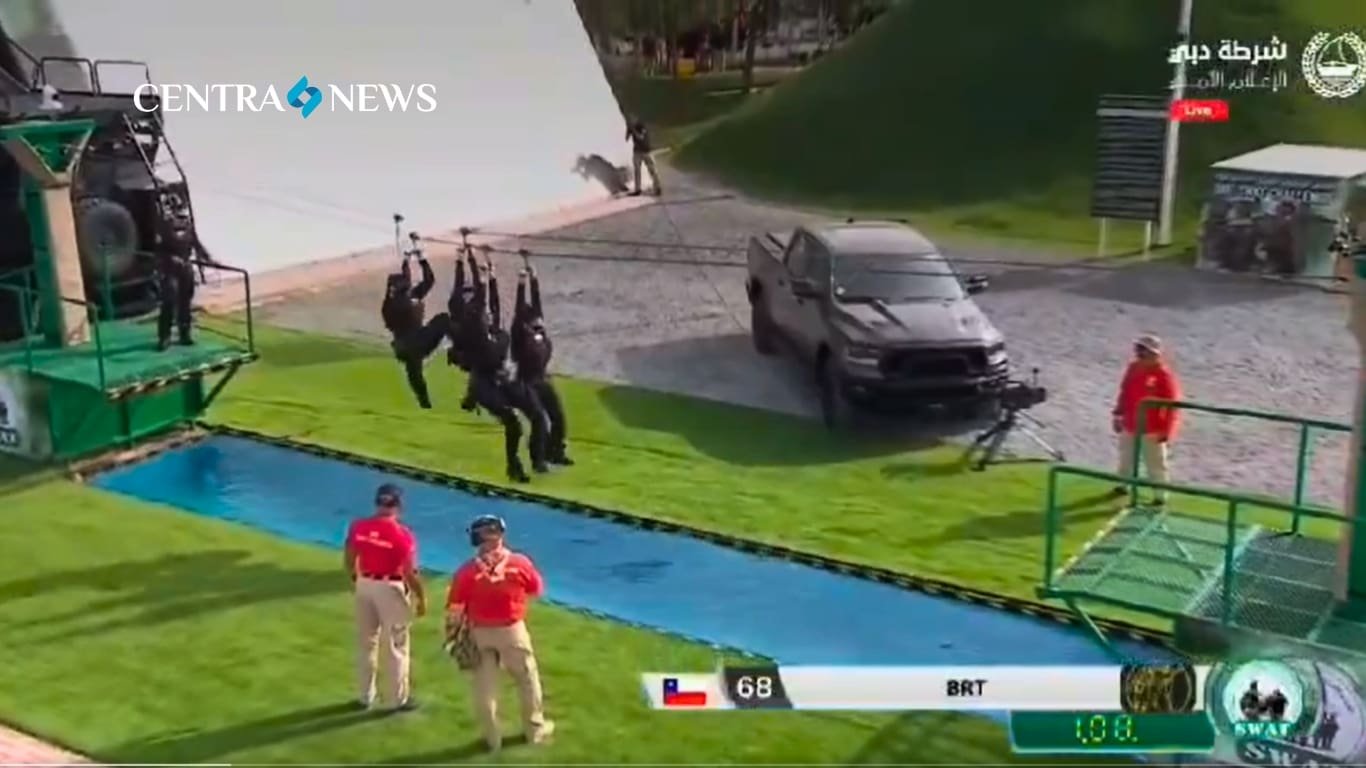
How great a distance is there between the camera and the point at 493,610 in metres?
8.80

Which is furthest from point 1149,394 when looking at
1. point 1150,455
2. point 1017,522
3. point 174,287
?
point 174,287

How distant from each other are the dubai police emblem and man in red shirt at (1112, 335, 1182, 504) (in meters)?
20.4

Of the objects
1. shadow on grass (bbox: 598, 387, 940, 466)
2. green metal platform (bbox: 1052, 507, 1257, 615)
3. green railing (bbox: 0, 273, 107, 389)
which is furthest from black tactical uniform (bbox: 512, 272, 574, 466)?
green metal platform (bbox: 1052, 507, 1257, 615)

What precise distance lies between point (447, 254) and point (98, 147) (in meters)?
5.71

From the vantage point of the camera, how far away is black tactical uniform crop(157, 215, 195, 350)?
1540 centimetres

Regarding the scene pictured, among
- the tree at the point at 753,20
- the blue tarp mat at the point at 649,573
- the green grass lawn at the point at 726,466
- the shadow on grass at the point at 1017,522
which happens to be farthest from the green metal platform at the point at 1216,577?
the tree at the point at 753,20

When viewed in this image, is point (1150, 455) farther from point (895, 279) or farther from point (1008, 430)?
point (895, 279)

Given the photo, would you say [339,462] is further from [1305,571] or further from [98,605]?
[1305,571]

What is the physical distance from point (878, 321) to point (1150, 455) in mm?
3314

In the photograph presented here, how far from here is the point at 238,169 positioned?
22.9 m

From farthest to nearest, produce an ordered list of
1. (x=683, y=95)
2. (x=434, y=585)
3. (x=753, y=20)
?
1. (x=753, y=20)
2. (x=683, y=95)
3. (x=434, y=585)

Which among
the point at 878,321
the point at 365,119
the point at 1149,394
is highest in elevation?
the point at 365,119

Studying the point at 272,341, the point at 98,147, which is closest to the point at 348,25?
the point at 98,147

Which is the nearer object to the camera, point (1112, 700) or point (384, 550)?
point (1112, 700)
